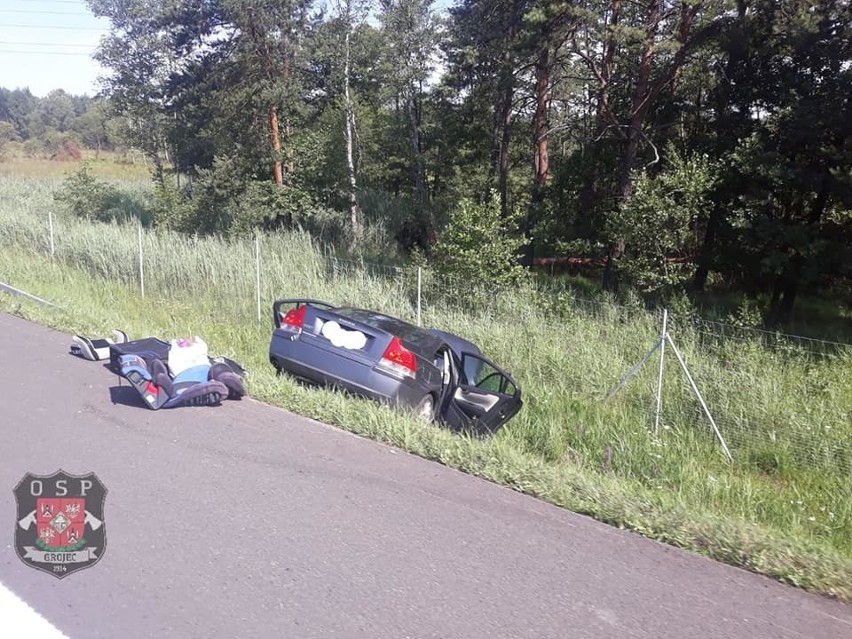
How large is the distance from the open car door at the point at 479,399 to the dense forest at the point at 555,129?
5.35 metres

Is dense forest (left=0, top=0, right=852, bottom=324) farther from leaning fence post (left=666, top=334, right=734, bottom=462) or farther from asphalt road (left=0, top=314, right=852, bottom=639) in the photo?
asphalt road (left=0, top=314, right=852, bottom=639)

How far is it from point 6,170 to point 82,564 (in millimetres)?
59829

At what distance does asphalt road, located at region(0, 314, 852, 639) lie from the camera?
3221 millimetres

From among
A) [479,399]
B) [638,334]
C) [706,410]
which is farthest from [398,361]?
[638,334]

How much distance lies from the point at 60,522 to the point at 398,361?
11.2ft

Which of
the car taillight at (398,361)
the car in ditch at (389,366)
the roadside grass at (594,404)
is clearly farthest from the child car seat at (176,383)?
the car taillight at (398,361)

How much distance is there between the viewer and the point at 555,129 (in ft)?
56.9

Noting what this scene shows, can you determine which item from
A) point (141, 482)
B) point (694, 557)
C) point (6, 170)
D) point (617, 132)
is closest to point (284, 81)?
point (617, 132)

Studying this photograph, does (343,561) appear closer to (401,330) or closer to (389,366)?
(389,366)

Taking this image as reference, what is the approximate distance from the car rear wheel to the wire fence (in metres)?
2.76

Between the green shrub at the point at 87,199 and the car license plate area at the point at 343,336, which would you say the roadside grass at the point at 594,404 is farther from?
the green shrub at the point at 87,199

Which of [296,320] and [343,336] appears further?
[296,320]

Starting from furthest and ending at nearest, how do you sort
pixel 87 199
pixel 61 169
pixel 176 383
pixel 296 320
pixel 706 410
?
1. pixel 61 169
2. pixel 87 199
3. pixel 706 410
4. pixel 296 320
5. pixel 176 383

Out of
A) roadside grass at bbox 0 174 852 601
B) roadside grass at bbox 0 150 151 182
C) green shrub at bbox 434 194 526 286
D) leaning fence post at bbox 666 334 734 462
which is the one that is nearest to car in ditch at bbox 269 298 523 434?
roadside grass at bbox 0 174 852 601
